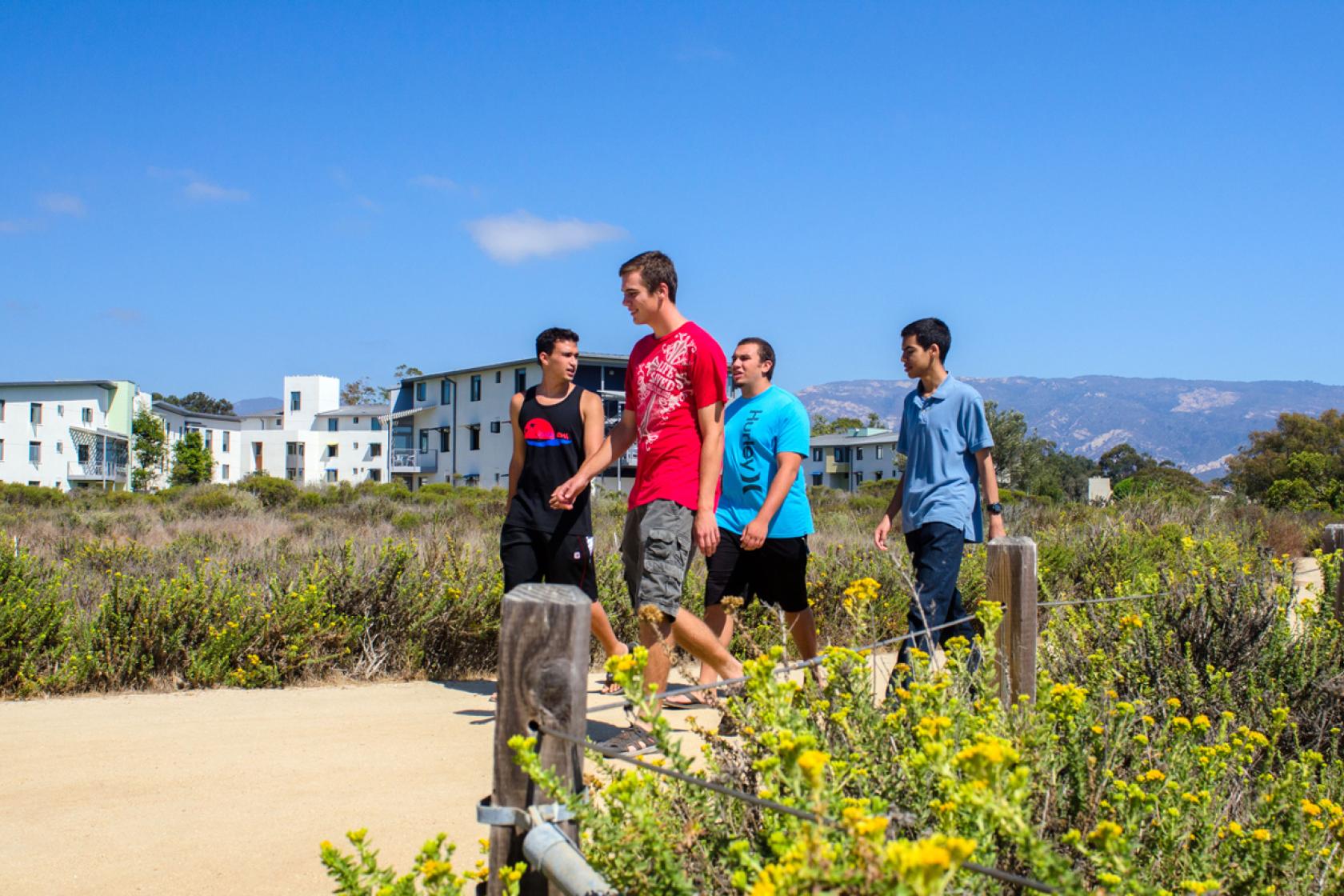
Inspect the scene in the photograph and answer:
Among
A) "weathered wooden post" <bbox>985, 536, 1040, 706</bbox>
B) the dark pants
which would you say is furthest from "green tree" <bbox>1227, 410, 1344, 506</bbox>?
"weathered wooden post" <bbox>985, 536, 1040, 706</bbox>

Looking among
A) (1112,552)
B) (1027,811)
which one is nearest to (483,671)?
(1027,811)

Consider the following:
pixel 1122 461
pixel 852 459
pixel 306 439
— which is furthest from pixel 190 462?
pixel 1122 461

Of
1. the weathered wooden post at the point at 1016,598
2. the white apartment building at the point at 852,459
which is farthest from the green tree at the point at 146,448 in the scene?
the weathered wooden post at the point at 1016,598

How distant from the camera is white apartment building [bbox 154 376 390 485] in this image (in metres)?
77.4

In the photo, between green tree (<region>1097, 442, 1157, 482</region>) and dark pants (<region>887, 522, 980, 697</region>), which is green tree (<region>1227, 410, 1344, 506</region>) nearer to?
dark pants (<region>887, 522, 980, 697</region>)

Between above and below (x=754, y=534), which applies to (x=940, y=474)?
above

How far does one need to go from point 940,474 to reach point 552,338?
2.10m

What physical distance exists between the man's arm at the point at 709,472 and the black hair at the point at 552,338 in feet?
4.77

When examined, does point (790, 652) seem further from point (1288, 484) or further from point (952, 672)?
point (1288, 484)

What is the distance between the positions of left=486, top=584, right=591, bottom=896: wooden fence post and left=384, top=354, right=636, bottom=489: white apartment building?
49.4 metres

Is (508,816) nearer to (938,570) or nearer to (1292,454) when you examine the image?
(938,570)

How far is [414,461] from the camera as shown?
66.0m

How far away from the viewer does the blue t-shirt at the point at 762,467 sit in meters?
5.26

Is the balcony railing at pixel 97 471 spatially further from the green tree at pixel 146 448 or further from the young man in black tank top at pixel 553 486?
the young man in black tank top at pixel 553 486
